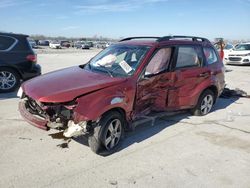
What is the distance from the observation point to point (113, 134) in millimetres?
4594

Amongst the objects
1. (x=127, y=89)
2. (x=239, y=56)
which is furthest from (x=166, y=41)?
(x=239, y=56)

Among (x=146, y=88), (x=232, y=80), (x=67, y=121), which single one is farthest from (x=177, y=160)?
(x=232, y=80)

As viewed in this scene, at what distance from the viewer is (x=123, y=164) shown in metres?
4.23

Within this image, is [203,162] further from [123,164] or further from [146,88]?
[146,88]

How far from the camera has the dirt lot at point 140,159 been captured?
3.78 metres

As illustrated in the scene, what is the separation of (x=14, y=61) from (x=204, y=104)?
5556 mm

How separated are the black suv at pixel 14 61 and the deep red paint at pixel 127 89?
3.68 meters

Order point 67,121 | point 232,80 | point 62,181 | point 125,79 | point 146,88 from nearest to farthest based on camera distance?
point 62,181 < point 67,121 < point 125,79 < point 146,88 < point 232,80

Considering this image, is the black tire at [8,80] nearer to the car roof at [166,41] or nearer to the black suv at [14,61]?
the black suv at [14,61]

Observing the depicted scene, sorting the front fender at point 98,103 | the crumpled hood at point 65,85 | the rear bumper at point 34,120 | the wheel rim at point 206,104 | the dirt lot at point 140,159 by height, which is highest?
the crumpled hood at point 65,85

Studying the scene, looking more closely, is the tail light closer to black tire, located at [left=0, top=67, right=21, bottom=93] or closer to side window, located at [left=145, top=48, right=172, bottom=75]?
black tire, located at [left=0, top=67, right=21, bottom=93]

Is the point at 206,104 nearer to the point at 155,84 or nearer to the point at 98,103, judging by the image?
the point at 155,84

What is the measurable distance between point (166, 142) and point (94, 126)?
153cm

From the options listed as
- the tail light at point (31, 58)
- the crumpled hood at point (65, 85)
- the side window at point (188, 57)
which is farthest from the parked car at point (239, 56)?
the crumpled hood at point (65, 85)
